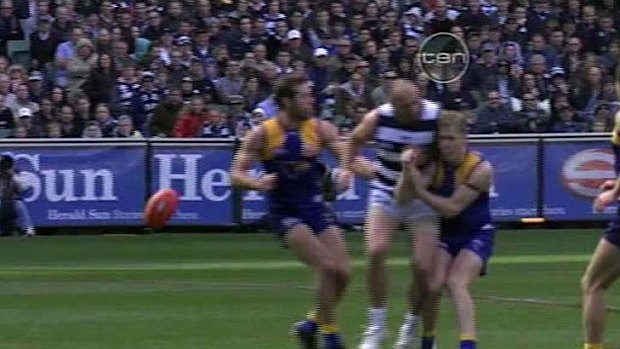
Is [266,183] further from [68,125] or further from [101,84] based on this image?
[101,84]

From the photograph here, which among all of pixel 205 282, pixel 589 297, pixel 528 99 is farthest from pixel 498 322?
pixel 528 99

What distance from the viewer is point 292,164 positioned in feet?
38.8

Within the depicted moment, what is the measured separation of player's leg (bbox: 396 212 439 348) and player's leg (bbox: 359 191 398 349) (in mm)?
199

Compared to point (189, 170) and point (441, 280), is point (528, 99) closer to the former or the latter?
point (189, 170)

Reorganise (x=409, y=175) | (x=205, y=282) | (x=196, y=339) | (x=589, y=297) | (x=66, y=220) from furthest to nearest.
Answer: (x=66, y=220), (x=205, y=282), (x=196, y=339), (x=409, y=175), (x=589, y=297)

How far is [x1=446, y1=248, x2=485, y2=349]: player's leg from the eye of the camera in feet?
35.4

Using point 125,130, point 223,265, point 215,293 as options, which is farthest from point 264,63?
point 215,293

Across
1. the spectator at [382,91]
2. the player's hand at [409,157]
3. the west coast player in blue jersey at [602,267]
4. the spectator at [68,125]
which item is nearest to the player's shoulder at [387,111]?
the player's hand at [409,157]

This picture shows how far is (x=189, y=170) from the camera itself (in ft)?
81.8

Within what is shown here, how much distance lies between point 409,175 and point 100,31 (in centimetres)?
1696

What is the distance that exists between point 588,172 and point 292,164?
14192 millimetres

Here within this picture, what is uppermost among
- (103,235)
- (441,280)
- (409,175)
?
(409,175)

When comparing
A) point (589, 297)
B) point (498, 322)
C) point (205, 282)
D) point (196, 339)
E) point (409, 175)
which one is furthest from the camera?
point (205, 282)

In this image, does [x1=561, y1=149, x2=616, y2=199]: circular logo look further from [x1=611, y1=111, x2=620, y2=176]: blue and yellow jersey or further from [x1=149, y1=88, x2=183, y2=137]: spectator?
[x1=611, y1=111, x2=620, y2=176]: blue and yellow jersey
